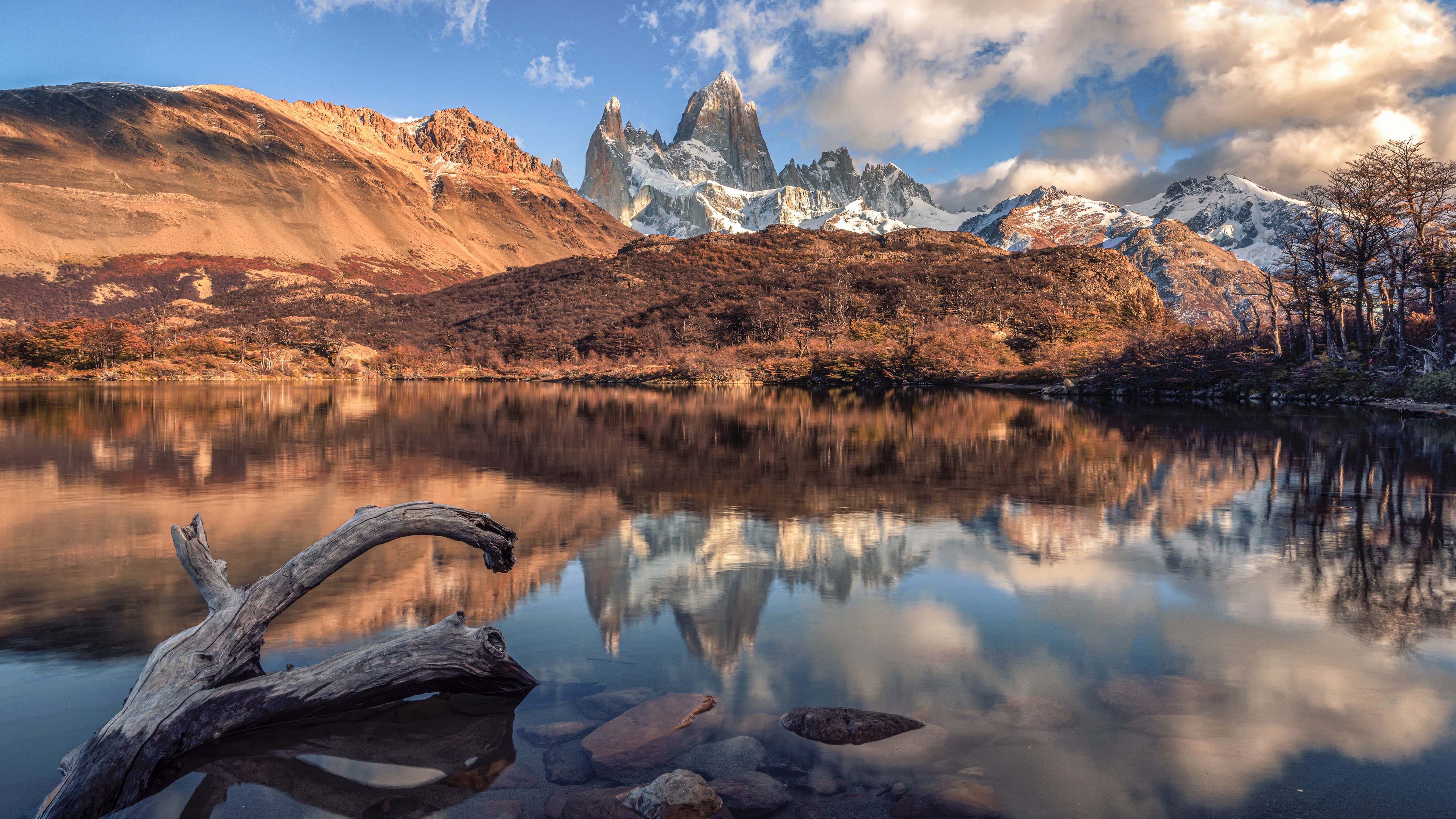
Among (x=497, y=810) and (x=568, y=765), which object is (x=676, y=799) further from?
(x=497, y=810)

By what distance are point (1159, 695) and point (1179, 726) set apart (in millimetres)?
526

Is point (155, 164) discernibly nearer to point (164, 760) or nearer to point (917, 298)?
point (917, 298)

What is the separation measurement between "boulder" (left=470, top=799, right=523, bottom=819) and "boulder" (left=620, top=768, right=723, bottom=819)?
0.62 meters

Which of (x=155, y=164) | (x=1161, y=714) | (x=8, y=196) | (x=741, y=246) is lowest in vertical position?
(x=1161, y=714)

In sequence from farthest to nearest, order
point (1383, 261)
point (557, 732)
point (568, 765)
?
point (1383, 261) < point (557, 732) < point (568, 765)

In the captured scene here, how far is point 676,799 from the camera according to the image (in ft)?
14.1

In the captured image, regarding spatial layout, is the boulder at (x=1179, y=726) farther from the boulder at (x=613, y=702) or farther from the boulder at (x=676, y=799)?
the boulder at (x=613, y=702)

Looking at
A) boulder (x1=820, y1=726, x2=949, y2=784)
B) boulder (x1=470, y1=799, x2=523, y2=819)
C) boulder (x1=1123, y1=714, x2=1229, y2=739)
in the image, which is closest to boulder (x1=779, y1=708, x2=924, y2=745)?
boulder (x1=820, y1=726, x2=949, y2=784)

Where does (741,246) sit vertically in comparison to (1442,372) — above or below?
above

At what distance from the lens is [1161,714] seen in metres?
5.53

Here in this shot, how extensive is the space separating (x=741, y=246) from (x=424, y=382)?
85.7m

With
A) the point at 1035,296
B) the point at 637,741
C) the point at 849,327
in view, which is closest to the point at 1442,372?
the point at 637,741

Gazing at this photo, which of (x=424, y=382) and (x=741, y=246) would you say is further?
(x=741, y=246)

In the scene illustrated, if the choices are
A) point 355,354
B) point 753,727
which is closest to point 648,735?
point 753,727
